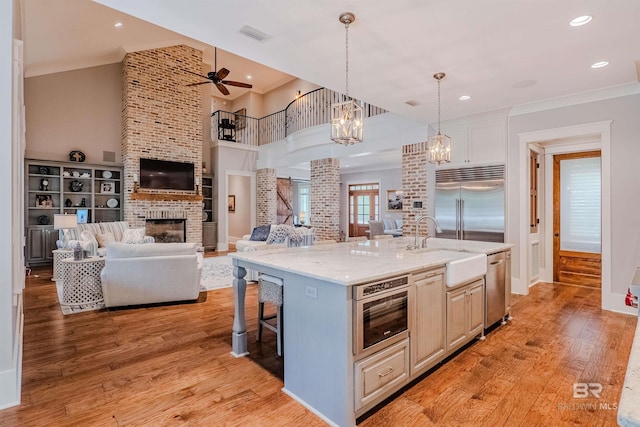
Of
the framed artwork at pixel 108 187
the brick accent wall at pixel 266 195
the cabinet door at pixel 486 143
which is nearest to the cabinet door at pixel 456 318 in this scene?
the cabinet door at pixel 486 143

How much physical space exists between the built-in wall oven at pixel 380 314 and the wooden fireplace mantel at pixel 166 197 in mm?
7854

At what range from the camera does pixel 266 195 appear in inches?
421

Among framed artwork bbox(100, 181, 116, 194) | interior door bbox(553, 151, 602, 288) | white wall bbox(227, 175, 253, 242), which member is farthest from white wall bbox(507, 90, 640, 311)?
white wall bbox(227, 175, 253, 242)

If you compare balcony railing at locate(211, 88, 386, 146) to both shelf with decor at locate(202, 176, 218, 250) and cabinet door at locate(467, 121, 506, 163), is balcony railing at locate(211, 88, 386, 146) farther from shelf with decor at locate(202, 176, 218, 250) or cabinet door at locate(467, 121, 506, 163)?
cabinet door at locate(467, 121, 506, 163)

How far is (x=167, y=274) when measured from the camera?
4293 mm

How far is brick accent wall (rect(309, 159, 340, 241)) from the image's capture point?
857 cm

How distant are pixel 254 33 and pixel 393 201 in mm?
9753

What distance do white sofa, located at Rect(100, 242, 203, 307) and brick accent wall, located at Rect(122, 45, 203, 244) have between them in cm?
458

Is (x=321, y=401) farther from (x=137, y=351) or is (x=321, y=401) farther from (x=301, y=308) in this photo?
(x=137, y=351)

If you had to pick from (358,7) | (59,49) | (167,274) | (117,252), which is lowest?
(167,274)

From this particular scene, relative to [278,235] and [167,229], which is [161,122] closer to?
[167,229]

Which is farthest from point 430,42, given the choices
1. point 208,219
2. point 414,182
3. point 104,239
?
point 208,219

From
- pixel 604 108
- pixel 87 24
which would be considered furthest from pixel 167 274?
pixel 604 108

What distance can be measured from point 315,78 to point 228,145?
691 centimetres
